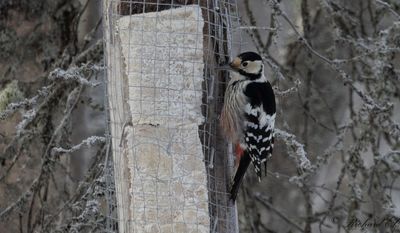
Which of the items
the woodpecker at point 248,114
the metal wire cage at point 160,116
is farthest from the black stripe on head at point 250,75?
the metal wire cage at point 160,116

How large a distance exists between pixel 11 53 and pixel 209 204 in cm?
217

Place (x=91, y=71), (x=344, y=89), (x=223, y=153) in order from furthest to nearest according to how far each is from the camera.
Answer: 1. (x=344, y=89)
2. (x=91, y=71)
3. (x=223, y=153)

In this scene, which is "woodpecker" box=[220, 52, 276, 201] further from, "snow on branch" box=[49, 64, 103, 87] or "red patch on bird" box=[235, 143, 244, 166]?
"snow on branch" box=[49, 64, 103, 87]

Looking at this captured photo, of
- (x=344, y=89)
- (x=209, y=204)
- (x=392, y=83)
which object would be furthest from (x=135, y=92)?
(x=344, y=89)

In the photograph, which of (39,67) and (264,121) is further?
(39,67)

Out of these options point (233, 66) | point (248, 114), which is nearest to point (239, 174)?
point (248, 114)

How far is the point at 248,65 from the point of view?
16.6ft

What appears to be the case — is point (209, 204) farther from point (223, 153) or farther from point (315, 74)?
point (315, 74)

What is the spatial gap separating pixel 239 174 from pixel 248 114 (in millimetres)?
421

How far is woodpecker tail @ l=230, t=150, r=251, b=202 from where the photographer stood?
15.9ft

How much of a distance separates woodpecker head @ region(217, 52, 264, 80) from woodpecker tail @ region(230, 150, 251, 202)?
1.35 feet

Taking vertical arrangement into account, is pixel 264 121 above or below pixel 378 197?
above

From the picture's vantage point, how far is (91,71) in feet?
18.5

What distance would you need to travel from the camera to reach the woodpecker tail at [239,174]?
4852 mm
